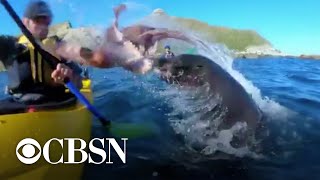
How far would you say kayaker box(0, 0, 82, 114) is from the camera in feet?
12.3

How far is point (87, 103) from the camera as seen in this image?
14.1 ft

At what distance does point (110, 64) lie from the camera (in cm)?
456

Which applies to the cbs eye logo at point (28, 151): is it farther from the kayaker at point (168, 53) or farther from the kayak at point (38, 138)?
the kayaker at point (168, 53)

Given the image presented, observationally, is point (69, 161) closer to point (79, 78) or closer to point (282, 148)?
point (79, 78)

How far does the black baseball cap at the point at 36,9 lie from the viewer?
3703 millimetres

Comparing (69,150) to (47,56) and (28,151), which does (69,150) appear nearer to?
(28,151)

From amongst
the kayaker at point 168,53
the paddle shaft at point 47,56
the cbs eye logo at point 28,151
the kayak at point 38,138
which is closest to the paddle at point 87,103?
the paddle shaft at point 47,56

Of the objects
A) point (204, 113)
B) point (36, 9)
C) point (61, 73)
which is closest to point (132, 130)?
point (204, 113)

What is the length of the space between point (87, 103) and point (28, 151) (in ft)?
3.55

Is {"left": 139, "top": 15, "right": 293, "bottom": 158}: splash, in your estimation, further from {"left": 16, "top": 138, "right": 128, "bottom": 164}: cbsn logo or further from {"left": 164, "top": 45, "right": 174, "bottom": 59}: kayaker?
{"left": 16, "top": 138, "right": 128, "bottom": 164}: cbsn logo

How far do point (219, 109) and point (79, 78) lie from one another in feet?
5.11

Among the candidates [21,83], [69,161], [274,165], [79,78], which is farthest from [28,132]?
[274,165]

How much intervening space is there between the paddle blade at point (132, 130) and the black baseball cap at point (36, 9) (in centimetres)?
137

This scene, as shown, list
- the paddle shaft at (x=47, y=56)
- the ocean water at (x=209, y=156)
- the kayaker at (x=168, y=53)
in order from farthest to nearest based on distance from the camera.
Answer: the kayaker at (x=168, y=53)
the ocean water at (x=209, y=156)
the paddle shaft at (x=47, y=56)
